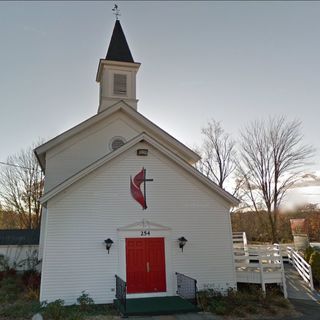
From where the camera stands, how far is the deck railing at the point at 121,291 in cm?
945

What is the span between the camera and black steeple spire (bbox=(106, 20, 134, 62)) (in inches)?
765

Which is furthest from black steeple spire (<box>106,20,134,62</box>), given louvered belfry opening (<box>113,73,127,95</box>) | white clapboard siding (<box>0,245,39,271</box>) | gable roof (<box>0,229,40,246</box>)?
white clapboard siding (<box>0,245,39,271</box>)

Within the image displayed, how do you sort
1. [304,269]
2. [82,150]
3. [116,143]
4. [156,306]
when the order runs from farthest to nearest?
[116,143]
[82,150]
[304,269]
[156,306]

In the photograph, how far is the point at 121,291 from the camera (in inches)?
397

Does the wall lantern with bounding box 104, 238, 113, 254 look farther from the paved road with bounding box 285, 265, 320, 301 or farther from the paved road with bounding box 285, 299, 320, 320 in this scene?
the paved road with bounding box 285, 265, 320, 301

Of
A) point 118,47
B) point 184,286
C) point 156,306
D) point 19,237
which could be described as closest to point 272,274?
point 184,286

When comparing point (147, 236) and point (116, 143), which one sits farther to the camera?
point (116, 143)

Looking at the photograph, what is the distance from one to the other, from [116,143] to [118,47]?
8.15 m

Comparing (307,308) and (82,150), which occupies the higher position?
(82,150)

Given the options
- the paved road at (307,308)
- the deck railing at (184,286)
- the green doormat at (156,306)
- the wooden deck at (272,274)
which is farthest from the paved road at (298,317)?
the deck railing at (184,286)

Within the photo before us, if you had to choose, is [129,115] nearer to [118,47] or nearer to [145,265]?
[118,47]

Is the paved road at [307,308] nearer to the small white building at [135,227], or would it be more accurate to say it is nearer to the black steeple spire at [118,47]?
the small white building at [135,227]

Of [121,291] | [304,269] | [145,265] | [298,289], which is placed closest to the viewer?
[121,291]

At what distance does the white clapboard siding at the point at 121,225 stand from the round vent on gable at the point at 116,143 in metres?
4.00
